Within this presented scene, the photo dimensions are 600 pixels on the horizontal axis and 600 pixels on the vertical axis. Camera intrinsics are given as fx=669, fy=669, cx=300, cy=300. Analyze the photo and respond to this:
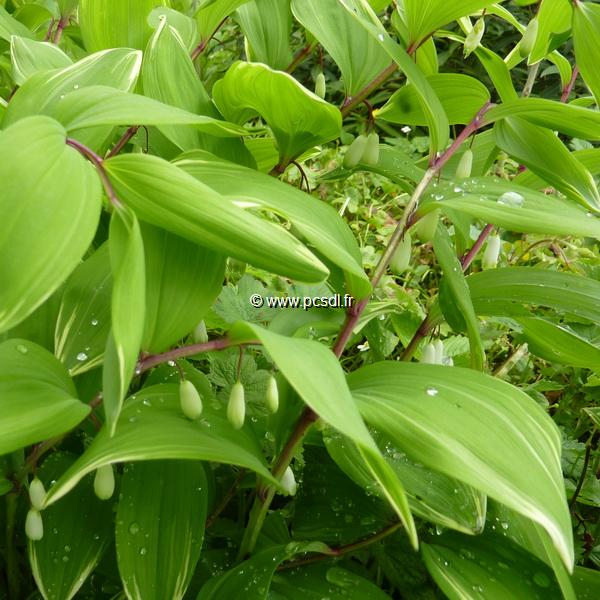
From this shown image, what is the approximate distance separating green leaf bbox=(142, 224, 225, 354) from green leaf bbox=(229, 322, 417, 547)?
0.13 m

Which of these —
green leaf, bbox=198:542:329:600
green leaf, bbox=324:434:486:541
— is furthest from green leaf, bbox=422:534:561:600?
green leaf, bbox=198:542:329:600

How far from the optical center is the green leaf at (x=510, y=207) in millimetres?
721

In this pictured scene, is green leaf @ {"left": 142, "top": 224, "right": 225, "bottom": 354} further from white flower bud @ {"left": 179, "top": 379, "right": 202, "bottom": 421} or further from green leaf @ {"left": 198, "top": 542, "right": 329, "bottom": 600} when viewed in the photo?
green leaf @ {"left": 198, "top": 542, "right": 329, "bottom": 600}

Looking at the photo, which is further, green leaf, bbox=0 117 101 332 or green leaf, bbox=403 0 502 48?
green leaf, bbox=403 0 502 48

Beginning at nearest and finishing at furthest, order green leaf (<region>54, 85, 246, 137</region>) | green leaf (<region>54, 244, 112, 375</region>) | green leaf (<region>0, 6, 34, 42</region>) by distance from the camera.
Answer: green leaf (<region>54, 85, 246, 137</region>) → green leaf (<region>54, 244, 112, 375</region>) → green leaf (<region>0, 6, 34, 42</region>)

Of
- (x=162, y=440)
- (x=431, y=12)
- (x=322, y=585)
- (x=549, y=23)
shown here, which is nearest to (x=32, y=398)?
(x=162, y=440)

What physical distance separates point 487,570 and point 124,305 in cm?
59

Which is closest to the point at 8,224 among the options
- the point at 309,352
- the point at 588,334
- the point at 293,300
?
the point at 309,352

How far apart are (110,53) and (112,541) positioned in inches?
25.0

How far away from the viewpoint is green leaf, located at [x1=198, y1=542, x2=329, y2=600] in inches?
32.6

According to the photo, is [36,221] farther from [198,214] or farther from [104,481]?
[104,481]

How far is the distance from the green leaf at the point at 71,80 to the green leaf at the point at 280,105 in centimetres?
12

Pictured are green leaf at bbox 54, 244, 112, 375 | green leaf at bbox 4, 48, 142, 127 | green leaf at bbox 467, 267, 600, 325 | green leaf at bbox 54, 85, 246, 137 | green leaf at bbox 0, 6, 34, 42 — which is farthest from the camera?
green leaf at bbox 0, 6, 34, 42

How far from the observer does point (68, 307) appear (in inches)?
31.8
